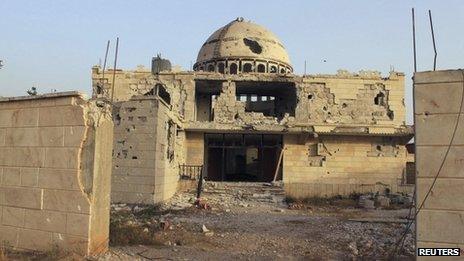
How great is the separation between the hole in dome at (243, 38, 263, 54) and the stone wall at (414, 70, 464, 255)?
80.8ft

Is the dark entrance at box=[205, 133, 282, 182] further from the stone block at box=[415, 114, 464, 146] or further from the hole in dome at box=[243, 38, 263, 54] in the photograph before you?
the stone block at box=[415, 114, 464, 146]

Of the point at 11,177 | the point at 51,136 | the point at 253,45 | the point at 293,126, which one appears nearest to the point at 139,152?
the point at 11,177

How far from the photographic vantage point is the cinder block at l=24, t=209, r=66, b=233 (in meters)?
6.32

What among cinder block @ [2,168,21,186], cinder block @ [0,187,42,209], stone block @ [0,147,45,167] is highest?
stone block @ [0,147,45,167]

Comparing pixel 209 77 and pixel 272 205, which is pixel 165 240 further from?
pixel 209 77

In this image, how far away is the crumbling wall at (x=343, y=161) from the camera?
21.2m

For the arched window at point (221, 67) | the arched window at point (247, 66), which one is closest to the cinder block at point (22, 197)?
the arched window at point (221, 67)

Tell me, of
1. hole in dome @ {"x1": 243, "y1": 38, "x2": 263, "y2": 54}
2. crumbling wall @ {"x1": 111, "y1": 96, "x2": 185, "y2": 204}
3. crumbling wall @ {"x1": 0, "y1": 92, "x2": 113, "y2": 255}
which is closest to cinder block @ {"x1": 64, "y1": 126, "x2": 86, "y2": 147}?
crumbling wall @ {"x1": 0, "y1": 92, "x2": 113, "y2": 255}

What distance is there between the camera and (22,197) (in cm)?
673

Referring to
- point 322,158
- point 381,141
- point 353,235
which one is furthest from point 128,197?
point 381,141

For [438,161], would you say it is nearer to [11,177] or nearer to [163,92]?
[11,177]

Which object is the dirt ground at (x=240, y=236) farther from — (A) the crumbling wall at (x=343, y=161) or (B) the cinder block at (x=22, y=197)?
(A) the crumbling wall at (x=343, y=161)

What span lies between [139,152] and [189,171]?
6.55 metres

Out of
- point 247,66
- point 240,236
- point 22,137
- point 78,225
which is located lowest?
point 240,236
